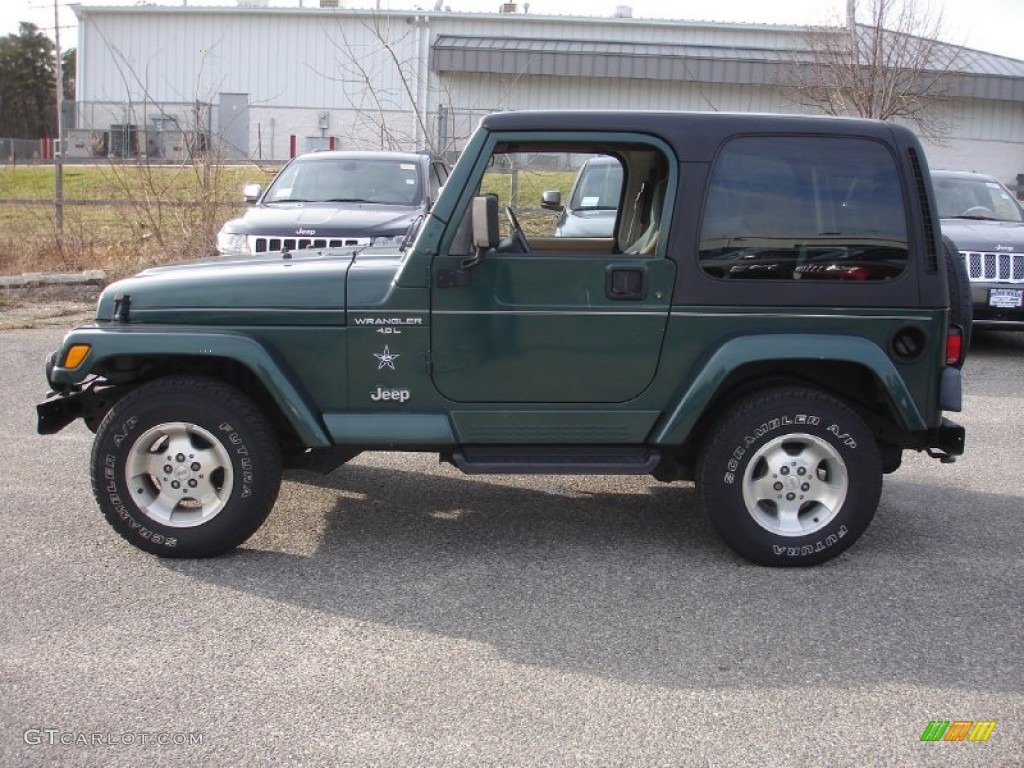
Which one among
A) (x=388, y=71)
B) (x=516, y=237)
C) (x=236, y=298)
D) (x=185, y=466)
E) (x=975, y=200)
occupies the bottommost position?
(x=185, y=466)

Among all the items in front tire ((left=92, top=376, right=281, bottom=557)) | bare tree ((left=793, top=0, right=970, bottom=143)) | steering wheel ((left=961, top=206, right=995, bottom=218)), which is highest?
bare tree ((left=793, top=0, right=970, bottom=143))

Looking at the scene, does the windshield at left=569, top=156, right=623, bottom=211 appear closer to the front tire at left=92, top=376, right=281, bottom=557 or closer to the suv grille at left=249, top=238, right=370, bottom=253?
the suv grille at left=249, top=238, right=370, bottom=253

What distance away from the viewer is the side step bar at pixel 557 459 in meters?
5.04

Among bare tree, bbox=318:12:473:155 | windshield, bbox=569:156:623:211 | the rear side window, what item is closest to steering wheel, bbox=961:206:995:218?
windshield, bbox=569:156:623:211

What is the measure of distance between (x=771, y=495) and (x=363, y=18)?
1225 inches

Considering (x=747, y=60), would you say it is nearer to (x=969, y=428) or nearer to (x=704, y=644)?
(x=969, y=428)

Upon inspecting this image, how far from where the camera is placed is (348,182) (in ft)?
35.1

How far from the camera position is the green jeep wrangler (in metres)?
4.99

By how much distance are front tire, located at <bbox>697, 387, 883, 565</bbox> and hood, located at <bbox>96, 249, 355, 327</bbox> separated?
1882mm

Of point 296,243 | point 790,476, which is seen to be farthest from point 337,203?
point 790,476

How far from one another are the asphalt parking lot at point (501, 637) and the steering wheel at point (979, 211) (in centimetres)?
636

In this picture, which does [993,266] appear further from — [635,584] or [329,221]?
[635,584]

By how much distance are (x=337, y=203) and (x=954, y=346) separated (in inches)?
257

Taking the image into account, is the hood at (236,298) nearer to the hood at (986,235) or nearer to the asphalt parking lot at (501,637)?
the asphalt parking lot at (501,637)
